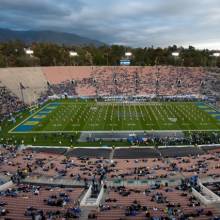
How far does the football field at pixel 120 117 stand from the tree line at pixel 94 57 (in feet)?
150

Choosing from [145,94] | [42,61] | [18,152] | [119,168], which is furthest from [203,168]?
[42,61]

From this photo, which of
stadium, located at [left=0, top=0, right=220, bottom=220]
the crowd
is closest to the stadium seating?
stadium, located at [left=0, top=0, right=220, bottom=220]

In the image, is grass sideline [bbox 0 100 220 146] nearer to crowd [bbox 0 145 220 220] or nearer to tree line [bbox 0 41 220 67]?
crowd [bbox 0 145 220 220]

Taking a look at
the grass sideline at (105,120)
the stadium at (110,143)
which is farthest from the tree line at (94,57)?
the grass sideline at (105,120)

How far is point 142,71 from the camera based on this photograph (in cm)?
10019

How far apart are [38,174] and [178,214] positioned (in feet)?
50.2

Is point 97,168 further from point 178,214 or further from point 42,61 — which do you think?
point 42,61

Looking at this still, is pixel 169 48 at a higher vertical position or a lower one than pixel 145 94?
higher

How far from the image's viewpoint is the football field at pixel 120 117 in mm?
51969

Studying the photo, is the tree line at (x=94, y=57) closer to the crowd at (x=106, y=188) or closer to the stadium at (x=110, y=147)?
the stadium at (x=110, y=147)

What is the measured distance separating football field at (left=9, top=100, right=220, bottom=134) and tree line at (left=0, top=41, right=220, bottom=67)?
1794 inches

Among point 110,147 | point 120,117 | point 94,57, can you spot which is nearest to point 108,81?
point 94,57

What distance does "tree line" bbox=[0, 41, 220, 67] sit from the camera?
114750mm

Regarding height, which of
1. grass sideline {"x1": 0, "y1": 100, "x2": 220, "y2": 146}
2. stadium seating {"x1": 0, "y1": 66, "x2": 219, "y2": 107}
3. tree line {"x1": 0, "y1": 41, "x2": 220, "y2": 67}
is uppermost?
tree line {"x1": 0, "y1": 41, "x2": 220, "y2": 67}
